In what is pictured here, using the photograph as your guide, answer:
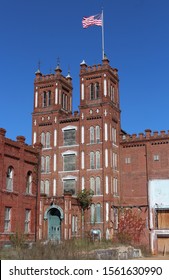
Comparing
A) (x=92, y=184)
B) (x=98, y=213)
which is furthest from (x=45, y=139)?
(x=98, y=213)

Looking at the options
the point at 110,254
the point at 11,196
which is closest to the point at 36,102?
the point at 11,196

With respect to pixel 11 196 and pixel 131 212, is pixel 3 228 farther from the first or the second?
pixel 131 212

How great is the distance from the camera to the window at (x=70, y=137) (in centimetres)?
5184

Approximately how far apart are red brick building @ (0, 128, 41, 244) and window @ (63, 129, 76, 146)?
56.5 ft

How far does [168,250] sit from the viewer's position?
45.2 m

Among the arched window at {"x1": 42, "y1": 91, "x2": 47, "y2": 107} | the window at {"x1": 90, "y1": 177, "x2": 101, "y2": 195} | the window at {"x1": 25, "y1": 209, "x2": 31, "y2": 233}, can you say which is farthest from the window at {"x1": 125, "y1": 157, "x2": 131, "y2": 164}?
the window at {"x1": 25, "y1": 209, "x2": 31, "y2": 233}

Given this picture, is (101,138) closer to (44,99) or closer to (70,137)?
(70,137)

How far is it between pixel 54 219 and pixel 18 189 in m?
15.2

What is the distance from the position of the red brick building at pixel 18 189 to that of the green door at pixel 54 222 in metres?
11.9

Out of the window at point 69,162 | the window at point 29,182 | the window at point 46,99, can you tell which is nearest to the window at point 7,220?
the window at point 29,182

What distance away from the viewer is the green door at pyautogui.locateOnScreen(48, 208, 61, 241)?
4509 cm

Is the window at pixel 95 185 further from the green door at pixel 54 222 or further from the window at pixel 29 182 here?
the window at pixel 29 182

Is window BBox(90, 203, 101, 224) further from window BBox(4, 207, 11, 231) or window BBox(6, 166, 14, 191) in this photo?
window BBox(6, 166, 14, 191)
